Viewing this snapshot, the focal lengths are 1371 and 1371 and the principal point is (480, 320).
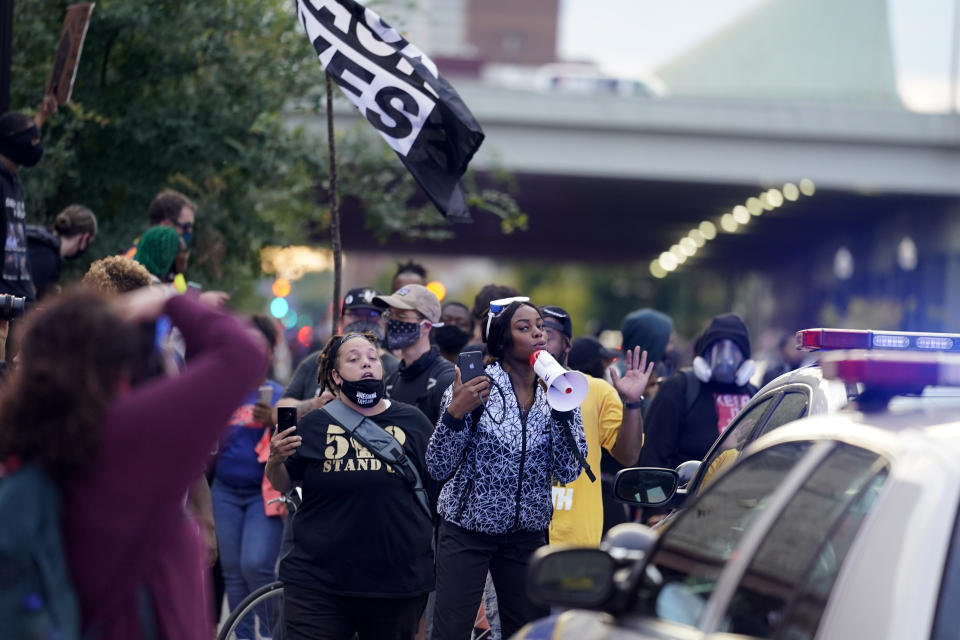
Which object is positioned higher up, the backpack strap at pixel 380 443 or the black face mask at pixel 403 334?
the black face mask at pixel 403 334

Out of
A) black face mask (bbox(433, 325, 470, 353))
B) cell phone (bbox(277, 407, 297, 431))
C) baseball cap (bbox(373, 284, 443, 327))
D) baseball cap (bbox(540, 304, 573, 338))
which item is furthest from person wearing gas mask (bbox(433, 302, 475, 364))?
cell phone (bbox(277, 407, 297, 431))

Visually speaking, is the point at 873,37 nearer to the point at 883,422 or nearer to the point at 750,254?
the point at 750,254

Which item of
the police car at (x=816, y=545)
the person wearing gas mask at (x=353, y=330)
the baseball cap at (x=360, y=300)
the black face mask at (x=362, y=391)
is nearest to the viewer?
the police car at (x=816, y=545)

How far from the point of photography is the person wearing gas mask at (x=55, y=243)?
853 centimetres

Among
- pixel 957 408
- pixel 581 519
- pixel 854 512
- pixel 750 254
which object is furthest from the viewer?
pixel 750 254

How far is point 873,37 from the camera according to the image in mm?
42812

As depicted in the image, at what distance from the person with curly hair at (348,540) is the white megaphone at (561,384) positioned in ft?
2.53

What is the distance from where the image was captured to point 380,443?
6141mm

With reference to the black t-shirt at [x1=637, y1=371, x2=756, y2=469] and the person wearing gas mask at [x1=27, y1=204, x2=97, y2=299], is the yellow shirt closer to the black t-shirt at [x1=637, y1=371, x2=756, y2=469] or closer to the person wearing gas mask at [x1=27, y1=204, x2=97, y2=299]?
the black t-shirt at [x1=637, y1=371, x2=756, y2=469]

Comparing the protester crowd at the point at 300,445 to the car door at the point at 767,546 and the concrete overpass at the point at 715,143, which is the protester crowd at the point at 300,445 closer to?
the car door at the point at 767,546

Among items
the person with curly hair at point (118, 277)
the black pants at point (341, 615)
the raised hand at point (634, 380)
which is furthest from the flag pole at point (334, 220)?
the person with curly hair at point (118, 277)

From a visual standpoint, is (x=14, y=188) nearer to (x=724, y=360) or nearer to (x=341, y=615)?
(x=341, y=615)

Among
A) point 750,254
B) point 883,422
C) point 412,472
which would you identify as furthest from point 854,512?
point 750,254

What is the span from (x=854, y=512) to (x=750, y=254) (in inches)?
1961
